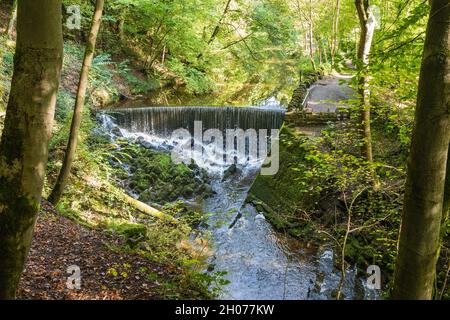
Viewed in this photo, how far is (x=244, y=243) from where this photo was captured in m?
8.26

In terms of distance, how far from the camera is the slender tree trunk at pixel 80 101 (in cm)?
630

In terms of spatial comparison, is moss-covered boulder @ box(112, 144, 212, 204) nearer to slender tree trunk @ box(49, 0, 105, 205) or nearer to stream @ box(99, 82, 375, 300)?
stream @ box(99, 82, 375, 300)

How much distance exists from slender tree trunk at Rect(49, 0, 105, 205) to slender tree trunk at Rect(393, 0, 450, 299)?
220 inches

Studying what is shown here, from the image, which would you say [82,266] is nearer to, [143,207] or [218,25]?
[143,207]

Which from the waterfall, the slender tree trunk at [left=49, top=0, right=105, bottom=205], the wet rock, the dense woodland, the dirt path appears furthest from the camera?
the waterfall

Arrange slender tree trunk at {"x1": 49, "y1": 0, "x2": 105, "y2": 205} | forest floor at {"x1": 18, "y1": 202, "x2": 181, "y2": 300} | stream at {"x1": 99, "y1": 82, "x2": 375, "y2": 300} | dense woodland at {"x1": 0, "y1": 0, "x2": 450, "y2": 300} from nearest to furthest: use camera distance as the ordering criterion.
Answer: dense woodland at {"x1": 0, "y1": 0, "x2": 450, "y2": 300} → forest floor at {"x1": 18, "y1": 202, "x2": 181, "y2": 300} → slender tree trunk at {"x1": 49, "y1": 0, "x2": 105, "y2": 205} → stream at {"x1": 99, "y1": 82, "x2": 375, "y2": 300}

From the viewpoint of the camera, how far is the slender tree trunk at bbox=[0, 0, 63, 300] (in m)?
2.25

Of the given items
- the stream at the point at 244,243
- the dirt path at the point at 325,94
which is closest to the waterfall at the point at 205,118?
the stream at the point at 244,243

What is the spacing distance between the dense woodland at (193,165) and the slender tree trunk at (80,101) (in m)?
0.03

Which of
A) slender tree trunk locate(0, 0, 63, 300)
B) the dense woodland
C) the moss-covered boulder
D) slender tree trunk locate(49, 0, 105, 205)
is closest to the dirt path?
the dense woodland
